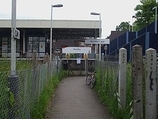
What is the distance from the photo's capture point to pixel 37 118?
7.59 metres

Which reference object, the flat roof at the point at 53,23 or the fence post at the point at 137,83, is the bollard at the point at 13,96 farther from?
the flat roof at the point at 53,23

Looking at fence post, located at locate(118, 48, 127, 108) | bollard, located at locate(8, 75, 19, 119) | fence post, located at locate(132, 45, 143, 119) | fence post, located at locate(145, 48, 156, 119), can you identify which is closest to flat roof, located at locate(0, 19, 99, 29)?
fence post, located at locate(118, 48, 127, 108)

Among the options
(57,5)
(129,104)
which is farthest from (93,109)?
(57,5)

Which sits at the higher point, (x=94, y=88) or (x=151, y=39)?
(x=151, y=39)

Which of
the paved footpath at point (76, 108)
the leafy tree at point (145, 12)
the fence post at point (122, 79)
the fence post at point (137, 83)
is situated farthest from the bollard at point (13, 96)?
the leafy tree at point (145, 12)

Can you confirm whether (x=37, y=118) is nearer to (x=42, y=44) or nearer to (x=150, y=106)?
(x=150, y=106)

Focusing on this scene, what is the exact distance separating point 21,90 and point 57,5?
19712 mm

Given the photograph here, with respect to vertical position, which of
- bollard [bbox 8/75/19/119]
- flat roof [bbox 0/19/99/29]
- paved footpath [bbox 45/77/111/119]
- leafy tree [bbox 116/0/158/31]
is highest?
leafy tree [bbox 116/0/158/31]

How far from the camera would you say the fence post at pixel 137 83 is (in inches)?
254

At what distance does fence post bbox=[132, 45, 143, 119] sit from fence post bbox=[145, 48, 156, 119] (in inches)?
9.6

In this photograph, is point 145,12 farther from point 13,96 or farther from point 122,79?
point 13,96

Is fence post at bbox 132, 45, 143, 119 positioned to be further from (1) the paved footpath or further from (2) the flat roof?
(2) the flat roof

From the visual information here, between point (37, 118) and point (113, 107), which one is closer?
point (37, 118)

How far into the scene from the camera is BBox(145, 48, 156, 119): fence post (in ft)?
20.2
